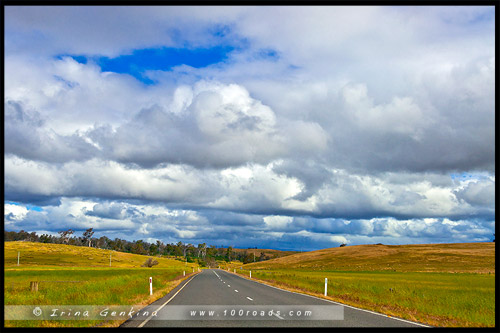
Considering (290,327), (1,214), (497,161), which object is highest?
(497,161)

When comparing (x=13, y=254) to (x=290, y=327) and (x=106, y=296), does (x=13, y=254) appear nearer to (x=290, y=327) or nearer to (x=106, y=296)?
(x=106, y=296)

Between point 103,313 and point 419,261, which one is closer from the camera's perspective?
point 103,313

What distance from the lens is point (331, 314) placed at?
15.6 m

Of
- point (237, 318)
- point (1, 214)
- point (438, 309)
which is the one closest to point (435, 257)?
point (438, 309)

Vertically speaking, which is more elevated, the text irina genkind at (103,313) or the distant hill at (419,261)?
the text irina genkind at (103,313)

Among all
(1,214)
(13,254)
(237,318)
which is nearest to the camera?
(1,214)

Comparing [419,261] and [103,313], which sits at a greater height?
[103,313]

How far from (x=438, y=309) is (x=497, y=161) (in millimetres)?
11239

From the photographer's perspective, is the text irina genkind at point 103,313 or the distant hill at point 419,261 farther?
the distant hill at point 419,261

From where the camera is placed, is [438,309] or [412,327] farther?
[438,309]

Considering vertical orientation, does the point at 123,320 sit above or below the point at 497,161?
below

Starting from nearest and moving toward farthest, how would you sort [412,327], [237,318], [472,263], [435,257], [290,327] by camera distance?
[290,327]
[412,327]
[237,318]
[472,263]
[435,257]

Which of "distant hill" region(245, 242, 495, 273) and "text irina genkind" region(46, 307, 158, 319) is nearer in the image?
"text irina genkind" region(46, 307, 158, 319)

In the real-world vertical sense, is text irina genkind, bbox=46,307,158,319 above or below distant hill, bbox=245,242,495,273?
above
